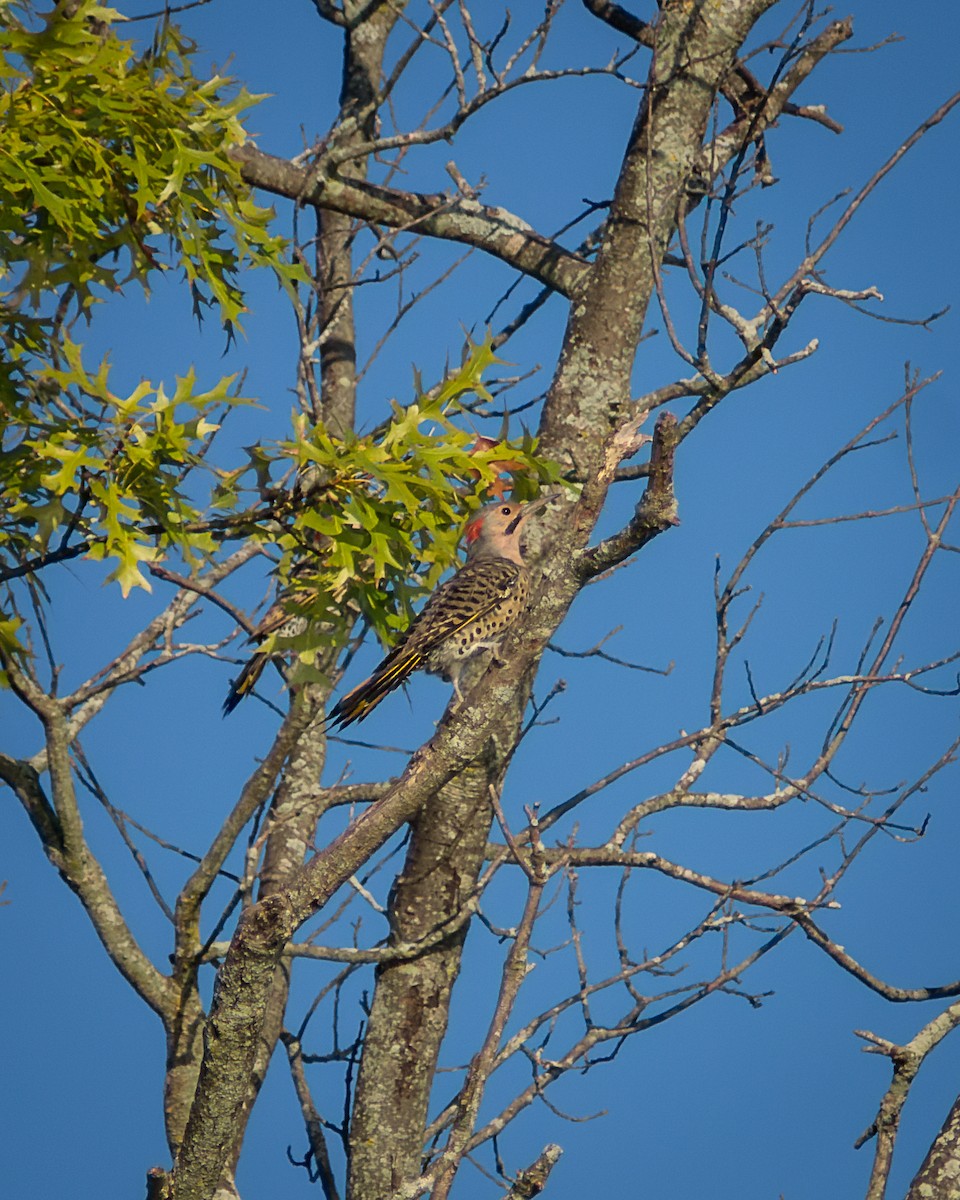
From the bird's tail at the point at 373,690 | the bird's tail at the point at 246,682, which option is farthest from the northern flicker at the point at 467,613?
the bird's tail at the point at 246,682

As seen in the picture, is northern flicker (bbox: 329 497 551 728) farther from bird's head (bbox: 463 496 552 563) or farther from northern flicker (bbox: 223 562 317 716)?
northern flicker (bbox: 223 562 317 716)

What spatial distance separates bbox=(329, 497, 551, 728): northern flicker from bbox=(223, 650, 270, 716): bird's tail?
704mm

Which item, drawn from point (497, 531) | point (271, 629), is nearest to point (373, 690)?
point (271, 629)

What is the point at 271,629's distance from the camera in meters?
5.96

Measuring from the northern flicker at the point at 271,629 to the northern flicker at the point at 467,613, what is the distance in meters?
0.40

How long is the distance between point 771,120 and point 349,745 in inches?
145

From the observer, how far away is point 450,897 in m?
5.52

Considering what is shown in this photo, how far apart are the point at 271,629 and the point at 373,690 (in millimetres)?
697

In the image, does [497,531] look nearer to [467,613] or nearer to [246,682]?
[467,613]

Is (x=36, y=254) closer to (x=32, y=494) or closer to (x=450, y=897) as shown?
(x=32, y=494)

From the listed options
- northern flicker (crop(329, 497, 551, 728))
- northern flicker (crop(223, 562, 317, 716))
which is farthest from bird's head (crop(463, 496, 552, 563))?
northern flicker (crop(223, 562, 317, 716))

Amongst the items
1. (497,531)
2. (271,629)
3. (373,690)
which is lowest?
(373,690)

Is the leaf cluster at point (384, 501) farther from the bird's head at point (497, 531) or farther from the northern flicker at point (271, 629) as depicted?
the bird's head at point (497, 531)

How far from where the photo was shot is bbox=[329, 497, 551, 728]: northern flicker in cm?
557
